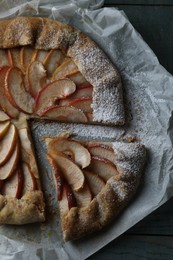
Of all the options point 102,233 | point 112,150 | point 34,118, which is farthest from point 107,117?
point 102,233

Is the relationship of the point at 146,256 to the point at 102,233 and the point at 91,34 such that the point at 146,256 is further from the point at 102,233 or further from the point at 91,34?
the point at 91,34

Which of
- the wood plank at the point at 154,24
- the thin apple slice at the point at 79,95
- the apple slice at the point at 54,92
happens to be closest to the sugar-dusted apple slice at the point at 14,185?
the apple slice at the point at 54,92

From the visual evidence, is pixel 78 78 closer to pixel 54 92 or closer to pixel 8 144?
pixel 54 92

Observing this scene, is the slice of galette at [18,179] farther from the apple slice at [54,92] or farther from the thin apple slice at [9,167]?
the apple slice at [54,92]

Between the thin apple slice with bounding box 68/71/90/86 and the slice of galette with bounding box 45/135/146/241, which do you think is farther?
the thin apple slice with bounding box 68/71/90/86

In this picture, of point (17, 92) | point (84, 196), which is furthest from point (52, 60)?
point (84, 196)

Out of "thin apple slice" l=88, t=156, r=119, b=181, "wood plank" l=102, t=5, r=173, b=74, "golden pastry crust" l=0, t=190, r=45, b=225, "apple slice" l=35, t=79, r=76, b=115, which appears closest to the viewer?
"golden pastry crust" l=0, t=190, r=45, b=225

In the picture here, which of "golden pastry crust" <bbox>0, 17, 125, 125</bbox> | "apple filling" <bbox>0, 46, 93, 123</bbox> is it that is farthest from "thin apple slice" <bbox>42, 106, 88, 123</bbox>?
"golden pastry crust" <bbox>0, 17, 125, 125</bbox>

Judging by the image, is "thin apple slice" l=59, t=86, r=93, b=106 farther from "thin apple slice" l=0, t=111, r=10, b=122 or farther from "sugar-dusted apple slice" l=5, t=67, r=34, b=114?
"thin apple slice" l=0, t=111, r=10, b=122
